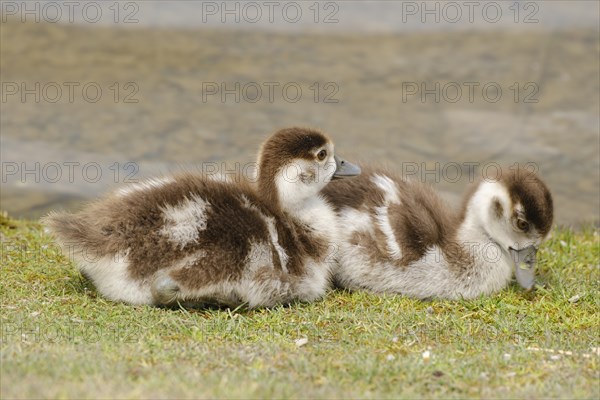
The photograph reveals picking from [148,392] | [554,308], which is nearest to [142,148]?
[554,308]

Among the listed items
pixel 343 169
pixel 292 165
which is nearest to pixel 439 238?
pixel 343 169

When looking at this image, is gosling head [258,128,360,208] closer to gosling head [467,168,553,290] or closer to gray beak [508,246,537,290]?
gosling head [467,168,553,290]

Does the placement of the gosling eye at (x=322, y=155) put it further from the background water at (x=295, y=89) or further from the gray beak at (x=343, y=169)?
the background water at (x=295, y=89)

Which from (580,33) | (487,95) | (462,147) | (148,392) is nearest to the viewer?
(148,392)

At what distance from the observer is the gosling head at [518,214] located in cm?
545

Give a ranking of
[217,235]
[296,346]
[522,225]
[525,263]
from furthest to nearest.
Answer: [525,263] < [522,225] < [217,235] < [296,346]

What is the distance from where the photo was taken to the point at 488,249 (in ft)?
18.8

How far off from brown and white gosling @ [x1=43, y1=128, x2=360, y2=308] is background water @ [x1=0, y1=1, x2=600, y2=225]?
1.97 metres

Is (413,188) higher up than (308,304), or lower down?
higher up

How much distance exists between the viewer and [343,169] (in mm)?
5539

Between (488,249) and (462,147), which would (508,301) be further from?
(462,147)

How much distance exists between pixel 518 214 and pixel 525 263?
32cm

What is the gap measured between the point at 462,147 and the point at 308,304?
3.77 m

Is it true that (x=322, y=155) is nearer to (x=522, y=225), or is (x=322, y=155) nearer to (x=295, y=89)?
(x=522, y=225)
